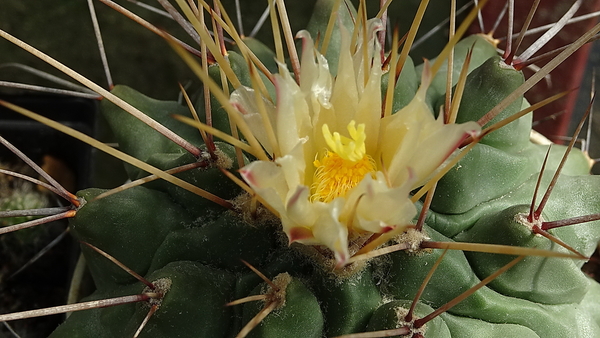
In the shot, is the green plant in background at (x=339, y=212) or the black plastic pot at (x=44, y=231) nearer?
the green plant in background at (x=339, y=212)

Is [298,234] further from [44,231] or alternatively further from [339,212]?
[44,231]

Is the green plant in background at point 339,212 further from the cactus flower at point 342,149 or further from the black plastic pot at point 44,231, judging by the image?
the black plastic pot at point 44,231

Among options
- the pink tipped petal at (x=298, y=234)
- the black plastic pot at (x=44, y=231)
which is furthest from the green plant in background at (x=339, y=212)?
the black plastic pot at (x=44, y=231)

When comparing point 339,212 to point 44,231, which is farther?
point 44,231

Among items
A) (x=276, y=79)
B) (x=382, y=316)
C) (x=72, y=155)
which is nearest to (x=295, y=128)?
(x=276, y=79)

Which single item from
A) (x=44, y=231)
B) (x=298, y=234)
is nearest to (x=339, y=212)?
(x=298, y=234)

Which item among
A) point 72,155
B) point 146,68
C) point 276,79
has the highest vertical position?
point 276,79

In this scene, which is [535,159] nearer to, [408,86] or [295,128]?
[408,86]
